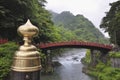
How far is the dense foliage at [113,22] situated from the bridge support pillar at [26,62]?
113 feet

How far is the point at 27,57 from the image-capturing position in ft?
6.36

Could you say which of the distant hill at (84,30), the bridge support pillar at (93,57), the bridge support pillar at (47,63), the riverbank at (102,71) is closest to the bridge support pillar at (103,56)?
the riverbank at (102,71)

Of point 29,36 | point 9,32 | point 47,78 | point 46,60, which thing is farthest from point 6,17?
point 29,36

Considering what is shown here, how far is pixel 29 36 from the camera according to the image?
2.02 metres

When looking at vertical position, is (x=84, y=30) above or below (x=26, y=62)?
above

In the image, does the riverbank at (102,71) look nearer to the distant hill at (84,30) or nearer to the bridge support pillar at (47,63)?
the bridge support pillar at (47,63)

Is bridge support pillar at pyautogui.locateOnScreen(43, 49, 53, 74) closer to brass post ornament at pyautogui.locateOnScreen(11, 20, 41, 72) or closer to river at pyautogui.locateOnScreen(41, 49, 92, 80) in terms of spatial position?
river at pyautogui.locateOnScreen(41, 49, 92, 80)

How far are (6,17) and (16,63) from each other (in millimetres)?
25925

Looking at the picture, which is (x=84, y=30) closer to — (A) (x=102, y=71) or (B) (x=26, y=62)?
(A) (x=102, y=71)

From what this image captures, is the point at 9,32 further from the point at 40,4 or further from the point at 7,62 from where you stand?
the point at 40,4

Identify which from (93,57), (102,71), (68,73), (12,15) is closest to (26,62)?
(12,15)

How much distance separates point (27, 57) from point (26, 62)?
0.04 meters

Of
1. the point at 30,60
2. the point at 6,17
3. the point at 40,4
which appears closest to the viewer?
the point at 30,60

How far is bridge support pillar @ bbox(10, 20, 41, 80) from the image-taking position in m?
1.91
